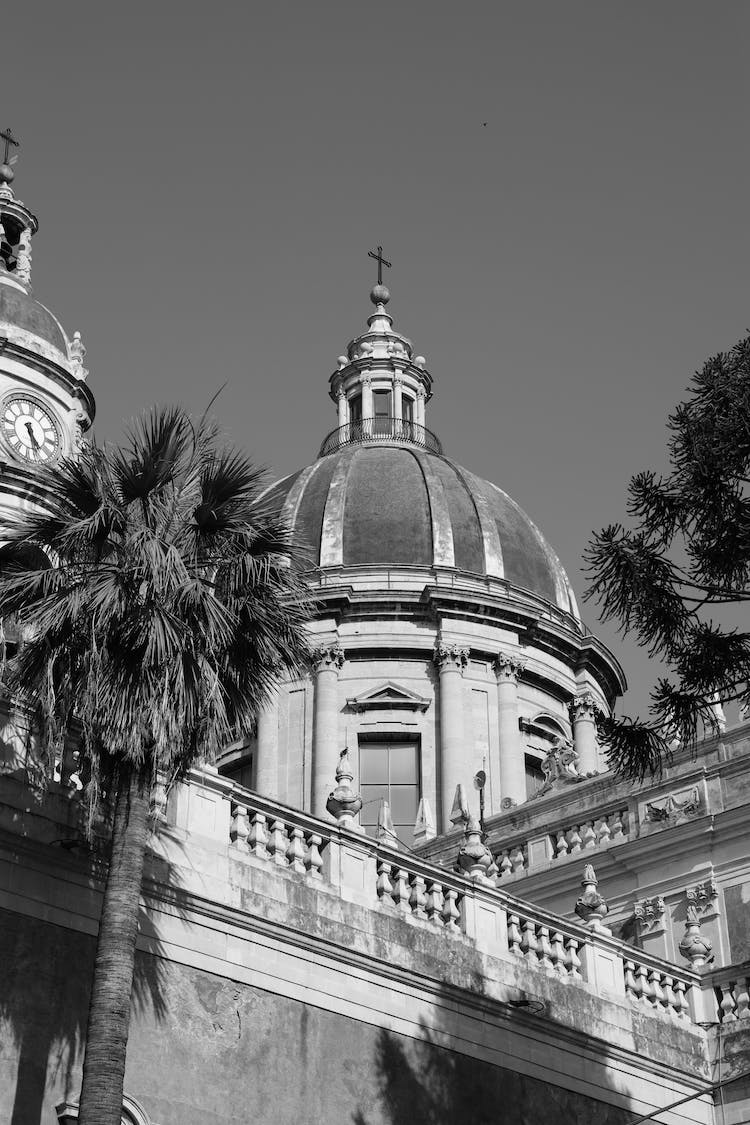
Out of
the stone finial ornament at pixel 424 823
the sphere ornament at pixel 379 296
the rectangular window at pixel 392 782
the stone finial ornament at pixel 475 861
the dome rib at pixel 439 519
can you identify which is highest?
the sphere ornament at pixel 379 296

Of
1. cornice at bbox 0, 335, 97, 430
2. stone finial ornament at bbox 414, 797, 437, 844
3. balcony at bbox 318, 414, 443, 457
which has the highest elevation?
balcony at bbox 318, 414, 443, 457

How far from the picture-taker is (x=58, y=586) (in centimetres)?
1920

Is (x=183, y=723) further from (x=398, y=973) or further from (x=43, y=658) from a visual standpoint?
(x=398, y=973)

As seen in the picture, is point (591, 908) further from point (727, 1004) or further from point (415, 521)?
point (415, 521)

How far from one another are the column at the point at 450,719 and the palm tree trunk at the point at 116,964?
29259mm

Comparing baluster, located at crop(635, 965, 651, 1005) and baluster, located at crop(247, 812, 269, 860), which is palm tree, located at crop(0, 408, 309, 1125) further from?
baluster, located at crop(635, 965, 651, 1005)

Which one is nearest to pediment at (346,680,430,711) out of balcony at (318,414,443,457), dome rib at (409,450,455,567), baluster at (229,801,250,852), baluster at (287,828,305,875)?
dome rib at (409,450,455,567)

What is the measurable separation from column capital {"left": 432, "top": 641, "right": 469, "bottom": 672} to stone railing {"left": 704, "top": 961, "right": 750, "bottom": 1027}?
2296 centimetres

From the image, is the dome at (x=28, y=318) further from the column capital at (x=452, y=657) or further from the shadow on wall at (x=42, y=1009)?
the shadow on wall at (x=42, y=1009)

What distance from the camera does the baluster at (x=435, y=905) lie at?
23.5 metres

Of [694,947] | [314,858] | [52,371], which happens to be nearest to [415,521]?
[52,371]

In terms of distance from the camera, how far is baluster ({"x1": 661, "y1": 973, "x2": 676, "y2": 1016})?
26656mm

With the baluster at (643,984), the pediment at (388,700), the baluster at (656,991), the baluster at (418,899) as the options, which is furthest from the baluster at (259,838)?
the pediment at (388,700)

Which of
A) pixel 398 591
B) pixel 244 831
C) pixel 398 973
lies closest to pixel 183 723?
pixel 244 831
